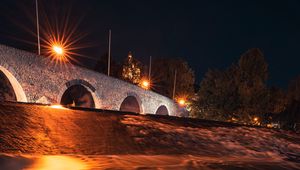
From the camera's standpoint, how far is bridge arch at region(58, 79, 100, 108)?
61.8ft

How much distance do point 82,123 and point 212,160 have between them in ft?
7.63

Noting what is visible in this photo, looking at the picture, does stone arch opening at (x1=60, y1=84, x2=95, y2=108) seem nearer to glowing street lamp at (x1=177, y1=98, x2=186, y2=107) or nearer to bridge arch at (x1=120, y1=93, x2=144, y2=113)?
bridge arch at (x1=120, y1=93, x2=144, y2=113)

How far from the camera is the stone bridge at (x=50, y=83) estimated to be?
49.6 feet

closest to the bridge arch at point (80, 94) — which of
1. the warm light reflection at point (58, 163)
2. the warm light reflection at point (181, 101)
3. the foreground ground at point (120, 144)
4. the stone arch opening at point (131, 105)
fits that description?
the stone arch opening at point (131, 105)

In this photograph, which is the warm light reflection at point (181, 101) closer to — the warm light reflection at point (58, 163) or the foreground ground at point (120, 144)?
the foreground ground at point (120, 144)

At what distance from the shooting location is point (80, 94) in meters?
23.8

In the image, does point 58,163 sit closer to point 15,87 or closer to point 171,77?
point 15,87

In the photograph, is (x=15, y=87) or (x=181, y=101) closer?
(x=15, y=87)

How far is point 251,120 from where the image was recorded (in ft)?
90.5

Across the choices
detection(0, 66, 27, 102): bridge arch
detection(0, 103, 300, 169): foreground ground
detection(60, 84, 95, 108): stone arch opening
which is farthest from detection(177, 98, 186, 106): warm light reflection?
detection(0, 103, 300, 169): foreground ground

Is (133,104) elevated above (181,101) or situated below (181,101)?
below

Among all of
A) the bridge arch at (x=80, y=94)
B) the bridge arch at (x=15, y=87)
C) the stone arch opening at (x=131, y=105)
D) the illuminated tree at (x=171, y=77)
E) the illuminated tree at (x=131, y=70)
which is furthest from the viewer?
the illuminated tree at (x=171, y=77)

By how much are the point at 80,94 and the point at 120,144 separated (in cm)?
2053

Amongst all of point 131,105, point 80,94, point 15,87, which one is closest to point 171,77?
point 131,105
